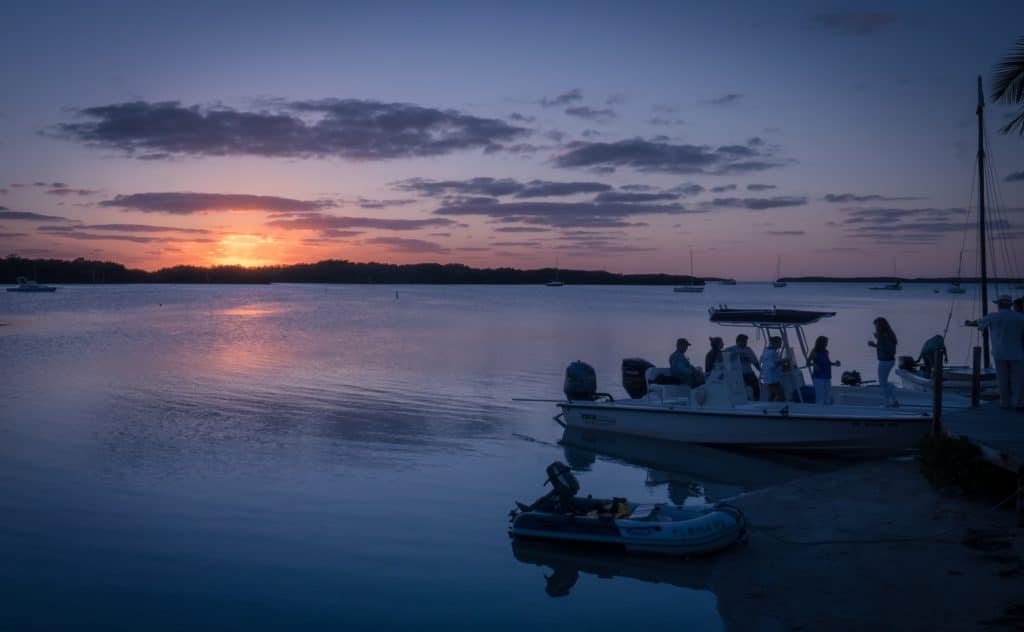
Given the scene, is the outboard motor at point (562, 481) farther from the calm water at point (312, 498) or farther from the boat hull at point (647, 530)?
the calm water at point (312, 498)

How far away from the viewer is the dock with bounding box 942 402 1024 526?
9039mm

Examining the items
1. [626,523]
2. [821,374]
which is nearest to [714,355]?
[821,374]

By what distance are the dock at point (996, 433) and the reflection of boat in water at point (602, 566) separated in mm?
3672

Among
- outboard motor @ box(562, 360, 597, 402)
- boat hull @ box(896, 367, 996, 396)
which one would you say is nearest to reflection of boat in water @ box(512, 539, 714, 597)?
outboard motor @ box(562, 360, 597, 402)

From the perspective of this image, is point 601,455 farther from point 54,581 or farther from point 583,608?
point 54,581

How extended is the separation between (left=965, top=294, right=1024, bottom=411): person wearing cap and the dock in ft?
0.94

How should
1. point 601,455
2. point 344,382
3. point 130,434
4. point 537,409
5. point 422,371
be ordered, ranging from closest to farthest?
point 601,455 < point 130,434 < point 537,409 < point 344,382 < point 422,371

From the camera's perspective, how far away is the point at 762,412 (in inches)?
597

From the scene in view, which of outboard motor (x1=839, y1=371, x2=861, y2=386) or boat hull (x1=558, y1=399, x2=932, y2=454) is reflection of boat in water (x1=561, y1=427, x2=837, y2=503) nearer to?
boat hull (x1=558, y1=399, x2=932, y2=454)

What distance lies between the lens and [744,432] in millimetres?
15391

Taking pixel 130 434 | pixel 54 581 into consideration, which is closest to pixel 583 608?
pixel 54 581

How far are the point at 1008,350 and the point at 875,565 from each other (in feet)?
19.1

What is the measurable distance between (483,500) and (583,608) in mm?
4482

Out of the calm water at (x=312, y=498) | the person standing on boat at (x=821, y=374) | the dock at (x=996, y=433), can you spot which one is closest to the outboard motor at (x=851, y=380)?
the person standing on boat at (x=821, y=374)
